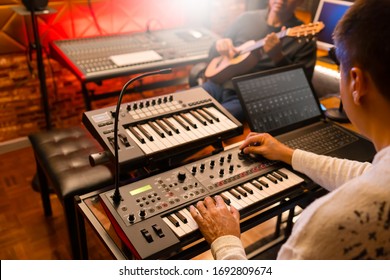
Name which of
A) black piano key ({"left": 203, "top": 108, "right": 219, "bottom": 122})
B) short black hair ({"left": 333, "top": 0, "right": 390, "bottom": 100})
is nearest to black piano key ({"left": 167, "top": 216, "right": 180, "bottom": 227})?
black piano key ({"left": 203, "top": 108, "right": 219, "bottom": 122})

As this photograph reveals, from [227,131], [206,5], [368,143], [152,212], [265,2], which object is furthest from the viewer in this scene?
[265,2]

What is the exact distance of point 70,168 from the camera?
2191mm

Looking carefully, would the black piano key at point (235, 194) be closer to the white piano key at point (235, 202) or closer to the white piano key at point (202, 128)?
the white piano key at point (235, 202)

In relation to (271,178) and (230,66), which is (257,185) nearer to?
(271,178)

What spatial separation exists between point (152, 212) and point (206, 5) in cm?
300

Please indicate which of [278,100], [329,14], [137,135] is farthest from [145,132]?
[329,14]

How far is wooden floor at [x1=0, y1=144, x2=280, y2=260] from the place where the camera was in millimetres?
2402

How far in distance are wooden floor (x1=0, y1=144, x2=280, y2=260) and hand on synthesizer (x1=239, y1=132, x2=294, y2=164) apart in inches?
35.7

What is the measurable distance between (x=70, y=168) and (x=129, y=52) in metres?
1.11

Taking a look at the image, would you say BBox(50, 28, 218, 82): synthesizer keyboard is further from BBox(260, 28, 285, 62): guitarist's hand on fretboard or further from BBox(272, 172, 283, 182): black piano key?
BBox(272, 172, 283, 182): black piano key

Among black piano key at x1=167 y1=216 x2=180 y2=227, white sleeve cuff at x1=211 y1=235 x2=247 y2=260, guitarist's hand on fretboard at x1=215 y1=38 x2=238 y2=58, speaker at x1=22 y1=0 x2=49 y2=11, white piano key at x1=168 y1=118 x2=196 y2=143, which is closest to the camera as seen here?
white sleeve cuff at x1=211 y1=235 x2=247 y2=260
